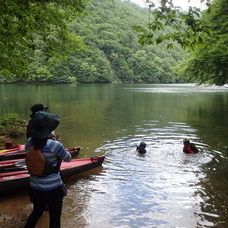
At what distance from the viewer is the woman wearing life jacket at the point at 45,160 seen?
13.4 feet

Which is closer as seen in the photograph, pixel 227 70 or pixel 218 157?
pixel 218 157

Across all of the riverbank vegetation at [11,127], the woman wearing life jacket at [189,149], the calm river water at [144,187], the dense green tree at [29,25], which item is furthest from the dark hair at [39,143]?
the riverbank vegetation at [11,127]

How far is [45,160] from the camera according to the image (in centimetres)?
406

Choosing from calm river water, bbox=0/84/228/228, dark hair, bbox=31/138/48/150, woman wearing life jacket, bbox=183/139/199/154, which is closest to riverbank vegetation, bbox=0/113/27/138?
calm river water, bbox=0/84/228/228

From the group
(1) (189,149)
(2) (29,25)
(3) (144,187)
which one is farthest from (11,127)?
(3) (144,187)

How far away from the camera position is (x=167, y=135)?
1628 cm

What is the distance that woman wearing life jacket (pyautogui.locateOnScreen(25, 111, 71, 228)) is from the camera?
13.4 ft

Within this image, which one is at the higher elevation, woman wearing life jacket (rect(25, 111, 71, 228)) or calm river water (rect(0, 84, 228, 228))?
woman wearing life jacket (rect(25, 111, 71, 228))

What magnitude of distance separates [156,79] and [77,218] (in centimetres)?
11212

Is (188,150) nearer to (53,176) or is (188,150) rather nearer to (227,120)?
(53,176)

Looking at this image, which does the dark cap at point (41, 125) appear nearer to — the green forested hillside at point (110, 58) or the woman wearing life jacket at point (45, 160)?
the woman wearing life jacket at point (45, 160)

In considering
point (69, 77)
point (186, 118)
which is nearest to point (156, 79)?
point (69, 77)

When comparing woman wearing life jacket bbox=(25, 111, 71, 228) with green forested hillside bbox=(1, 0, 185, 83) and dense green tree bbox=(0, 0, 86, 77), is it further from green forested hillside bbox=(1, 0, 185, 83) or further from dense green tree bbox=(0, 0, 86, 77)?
green forested hillside bbox=(1, 0, 185, 83)

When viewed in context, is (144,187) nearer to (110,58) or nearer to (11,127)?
(11,127)
